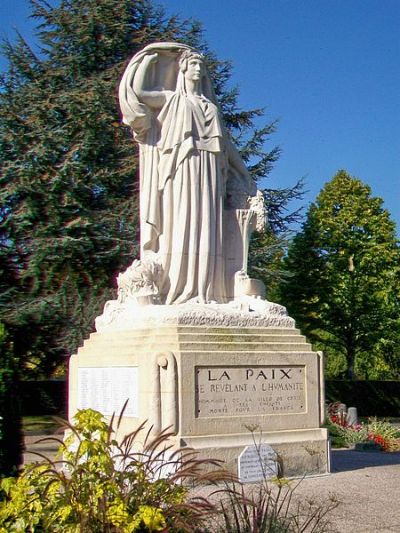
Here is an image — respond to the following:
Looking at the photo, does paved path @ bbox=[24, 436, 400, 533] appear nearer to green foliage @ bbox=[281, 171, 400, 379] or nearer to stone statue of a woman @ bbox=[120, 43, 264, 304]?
stone statue of a woman @ bbox=[120, 43, 264, 304]

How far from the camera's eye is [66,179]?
20.4 metres

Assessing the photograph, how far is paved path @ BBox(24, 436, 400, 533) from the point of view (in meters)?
6.46

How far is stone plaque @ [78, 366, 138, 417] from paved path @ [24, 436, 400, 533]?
3.56 feet

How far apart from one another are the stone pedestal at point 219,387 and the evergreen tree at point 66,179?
34.4 ft

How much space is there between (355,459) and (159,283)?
13.2 ft

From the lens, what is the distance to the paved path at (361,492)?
646 cm

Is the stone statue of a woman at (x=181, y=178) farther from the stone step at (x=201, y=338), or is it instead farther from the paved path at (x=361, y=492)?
the paved path at (x=361, y=492)

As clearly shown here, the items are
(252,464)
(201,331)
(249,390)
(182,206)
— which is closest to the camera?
(252,464)

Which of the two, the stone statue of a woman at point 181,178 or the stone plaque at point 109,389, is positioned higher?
the stone statue of a woman at point 181,178

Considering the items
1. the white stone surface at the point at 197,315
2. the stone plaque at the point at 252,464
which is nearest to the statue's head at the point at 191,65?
the white stone surface at the point at 197,315

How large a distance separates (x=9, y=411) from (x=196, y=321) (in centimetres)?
229

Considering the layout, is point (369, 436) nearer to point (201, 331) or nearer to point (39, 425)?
point (201, 331)

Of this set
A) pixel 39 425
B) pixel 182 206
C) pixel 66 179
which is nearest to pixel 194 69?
pixel 182 206

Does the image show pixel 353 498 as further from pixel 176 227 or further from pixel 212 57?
pixel 212 57
